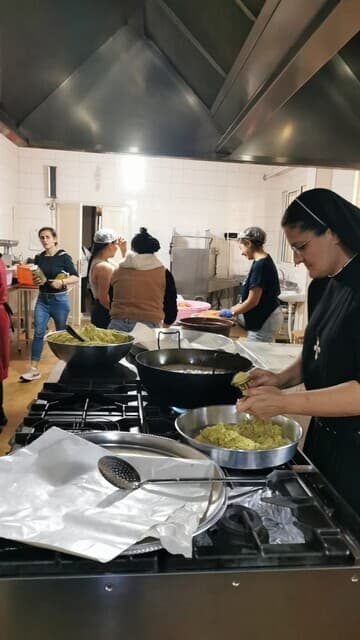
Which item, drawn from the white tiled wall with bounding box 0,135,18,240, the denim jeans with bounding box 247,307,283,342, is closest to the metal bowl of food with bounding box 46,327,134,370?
the denim jeans with bounding box 247,307,283,342

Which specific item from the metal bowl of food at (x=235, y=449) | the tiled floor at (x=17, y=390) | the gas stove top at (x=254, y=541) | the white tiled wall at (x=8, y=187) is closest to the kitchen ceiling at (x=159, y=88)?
the metal bowl of food at (x=235, y=449)

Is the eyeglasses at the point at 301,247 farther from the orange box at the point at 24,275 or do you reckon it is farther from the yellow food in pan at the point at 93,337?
the orange box at the point at 24,275

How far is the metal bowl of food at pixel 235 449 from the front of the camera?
1018 mm

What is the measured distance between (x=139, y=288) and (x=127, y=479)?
7.12 feet

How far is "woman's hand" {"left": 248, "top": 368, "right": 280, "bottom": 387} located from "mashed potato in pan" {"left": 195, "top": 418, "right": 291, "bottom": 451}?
0.46 feet

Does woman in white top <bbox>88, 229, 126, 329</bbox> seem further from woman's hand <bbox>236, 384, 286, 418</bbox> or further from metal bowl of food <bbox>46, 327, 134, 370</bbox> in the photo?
woman's hand <bbox>236, 384, 286, 418</bbox>

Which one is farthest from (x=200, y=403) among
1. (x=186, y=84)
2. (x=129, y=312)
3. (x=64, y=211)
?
(x=64, y=211)

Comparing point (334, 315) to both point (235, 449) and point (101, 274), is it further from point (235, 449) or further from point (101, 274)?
point (101, 274)

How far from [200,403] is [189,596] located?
0.66 m

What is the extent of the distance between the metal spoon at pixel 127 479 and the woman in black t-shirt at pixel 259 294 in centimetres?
265

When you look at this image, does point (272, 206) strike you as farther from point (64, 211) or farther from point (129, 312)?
point (129, 312)

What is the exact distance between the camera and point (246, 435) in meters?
1.19

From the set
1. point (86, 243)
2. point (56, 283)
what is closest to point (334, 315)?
point (56, 283)

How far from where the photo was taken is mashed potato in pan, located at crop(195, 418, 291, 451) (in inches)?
43.7
